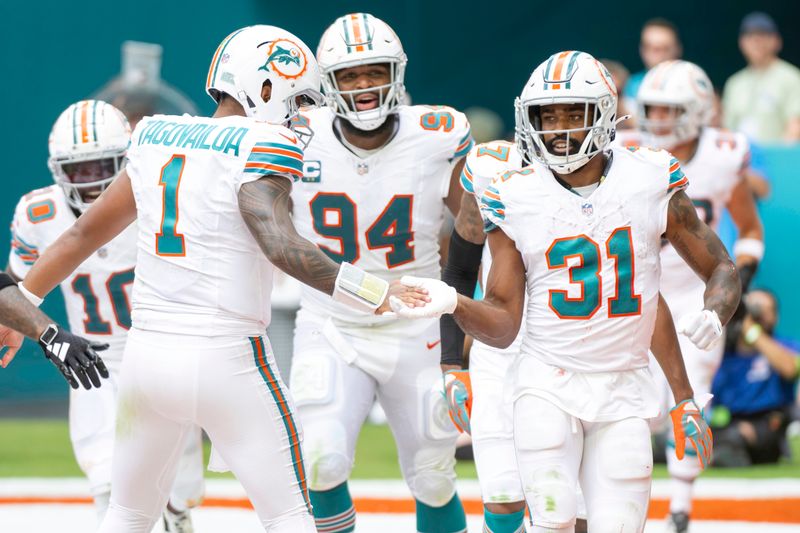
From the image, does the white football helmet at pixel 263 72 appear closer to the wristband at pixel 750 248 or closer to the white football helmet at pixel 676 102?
the white football helmet at pixel 676 102

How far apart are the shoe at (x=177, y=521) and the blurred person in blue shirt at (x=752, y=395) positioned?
3.47m

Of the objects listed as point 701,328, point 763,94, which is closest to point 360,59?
point 701,328

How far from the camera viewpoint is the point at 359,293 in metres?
3.73

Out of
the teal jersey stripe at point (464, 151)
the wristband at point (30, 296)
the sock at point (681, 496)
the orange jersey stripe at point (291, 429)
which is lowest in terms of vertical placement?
the sock at point (681, 496)

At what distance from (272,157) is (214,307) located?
0.46m

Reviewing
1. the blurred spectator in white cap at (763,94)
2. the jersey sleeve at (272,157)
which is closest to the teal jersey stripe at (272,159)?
the jersey sleeve at (272,157)

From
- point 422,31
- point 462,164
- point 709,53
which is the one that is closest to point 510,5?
point 422,31

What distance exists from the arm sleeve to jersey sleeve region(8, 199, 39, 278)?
1.64 metres

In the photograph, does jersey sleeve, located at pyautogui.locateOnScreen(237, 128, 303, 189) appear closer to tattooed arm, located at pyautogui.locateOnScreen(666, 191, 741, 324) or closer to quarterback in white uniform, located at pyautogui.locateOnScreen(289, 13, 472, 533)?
quarterback in white uniform, located at pyautogui.locateOnScreen(289, 13, 472, 533)

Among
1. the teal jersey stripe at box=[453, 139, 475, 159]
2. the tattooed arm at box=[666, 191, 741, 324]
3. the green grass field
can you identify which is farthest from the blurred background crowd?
the tattooed arm at box=[666, 191, 741, 324]

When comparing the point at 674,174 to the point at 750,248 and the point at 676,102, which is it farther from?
the point at 750,248

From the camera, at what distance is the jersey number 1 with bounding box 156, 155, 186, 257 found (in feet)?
12.7

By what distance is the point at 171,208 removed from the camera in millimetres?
3877

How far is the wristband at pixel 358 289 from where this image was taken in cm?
373
